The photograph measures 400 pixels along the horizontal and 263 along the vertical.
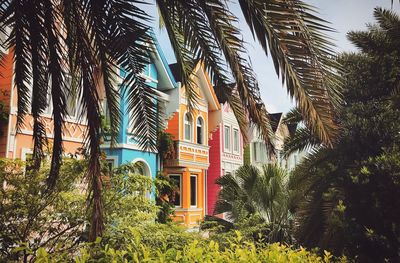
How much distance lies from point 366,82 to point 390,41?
108 cm

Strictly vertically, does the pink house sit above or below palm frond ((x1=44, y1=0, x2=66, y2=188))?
above

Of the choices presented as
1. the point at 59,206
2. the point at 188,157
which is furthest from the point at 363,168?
the point at 188,157

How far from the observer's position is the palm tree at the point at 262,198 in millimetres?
16406

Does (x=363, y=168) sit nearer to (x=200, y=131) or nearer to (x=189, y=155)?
(x=189, y=155)

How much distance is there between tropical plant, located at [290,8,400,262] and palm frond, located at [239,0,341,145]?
11.3 feet

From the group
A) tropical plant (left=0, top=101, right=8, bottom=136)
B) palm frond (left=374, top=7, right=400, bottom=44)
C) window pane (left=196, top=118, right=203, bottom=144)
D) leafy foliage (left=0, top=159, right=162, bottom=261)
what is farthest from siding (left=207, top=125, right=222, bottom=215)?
leafy foliage (left=0, top=159, right=162, bottom=261)

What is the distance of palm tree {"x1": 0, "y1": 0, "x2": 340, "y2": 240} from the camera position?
4.21m

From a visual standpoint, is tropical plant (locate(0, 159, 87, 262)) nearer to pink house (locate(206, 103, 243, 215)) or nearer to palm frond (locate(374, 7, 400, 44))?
palm frond (locate(374, 7, 400, 44))

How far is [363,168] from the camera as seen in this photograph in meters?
8.28

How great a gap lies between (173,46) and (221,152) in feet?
76.5

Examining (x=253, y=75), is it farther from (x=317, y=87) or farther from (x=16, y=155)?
(x=16, y=155)

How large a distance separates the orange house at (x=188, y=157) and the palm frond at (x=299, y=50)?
16543mm

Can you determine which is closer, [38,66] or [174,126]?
[38,66]

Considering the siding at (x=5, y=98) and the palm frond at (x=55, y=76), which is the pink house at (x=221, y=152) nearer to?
the siding at (x=5, y=98)
